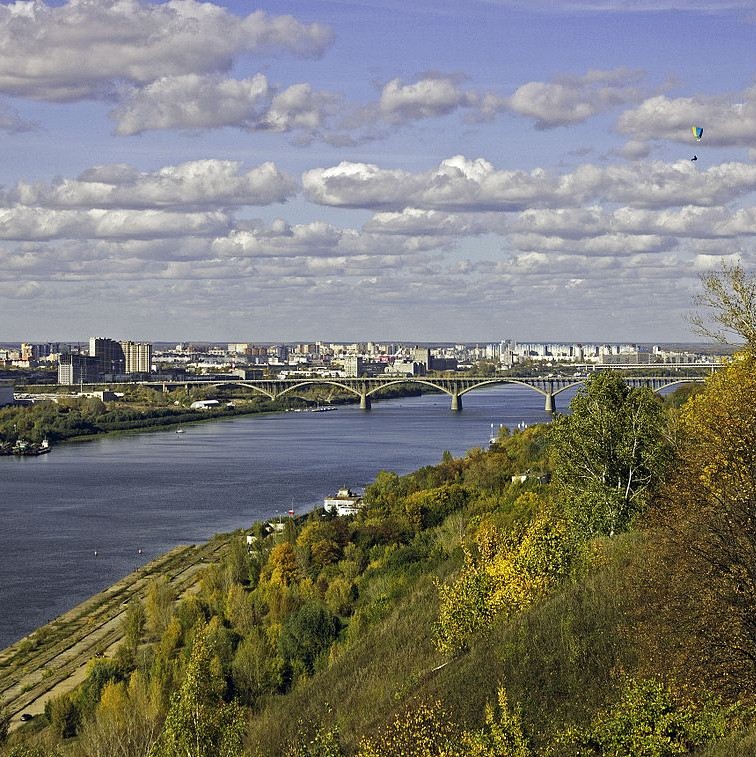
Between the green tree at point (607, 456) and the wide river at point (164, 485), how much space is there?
5.60 metres

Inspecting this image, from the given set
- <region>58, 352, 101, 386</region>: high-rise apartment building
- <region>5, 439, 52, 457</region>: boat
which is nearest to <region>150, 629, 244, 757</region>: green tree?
<region>5, 439, 52, 457</region>: boat

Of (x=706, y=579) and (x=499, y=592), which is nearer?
(x=706, y=579)

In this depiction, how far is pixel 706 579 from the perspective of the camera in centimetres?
504

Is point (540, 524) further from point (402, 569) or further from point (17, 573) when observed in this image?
point (17, 573)

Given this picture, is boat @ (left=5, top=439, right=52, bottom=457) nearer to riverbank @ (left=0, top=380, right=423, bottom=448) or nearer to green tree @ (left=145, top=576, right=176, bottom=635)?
riverbank @ (left=0, top=380, right=423, bottom=448)

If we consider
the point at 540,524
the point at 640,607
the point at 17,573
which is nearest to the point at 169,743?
the point at 640,607

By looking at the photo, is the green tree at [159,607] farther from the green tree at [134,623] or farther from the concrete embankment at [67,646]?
the concrete embankment at [67,646]

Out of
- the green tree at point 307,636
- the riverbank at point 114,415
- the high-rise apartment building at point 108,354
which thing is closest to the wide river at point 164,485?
the riverbank at point 114,415

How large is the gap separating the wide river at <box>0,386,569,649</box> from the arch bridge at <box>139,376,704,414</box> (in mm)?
2376

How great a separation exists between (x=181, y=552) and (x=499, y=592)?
841 cm

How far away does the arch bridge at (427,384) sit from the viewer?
45.0 m

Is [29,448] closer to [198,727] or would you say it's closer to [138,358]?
[198,727]

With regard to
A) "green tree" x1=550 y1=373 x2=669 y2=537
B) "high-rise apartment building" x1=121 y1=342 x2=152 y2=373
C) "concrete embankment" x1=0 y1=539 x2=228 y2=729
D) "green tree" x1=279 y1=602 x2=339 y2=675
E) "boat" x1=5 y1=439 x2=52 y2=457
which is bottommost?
"concrete embankment" x1=0 y1=539 x2=228 y2=729

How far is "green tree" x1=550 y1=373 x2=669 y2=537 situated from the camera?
9.72 meters
